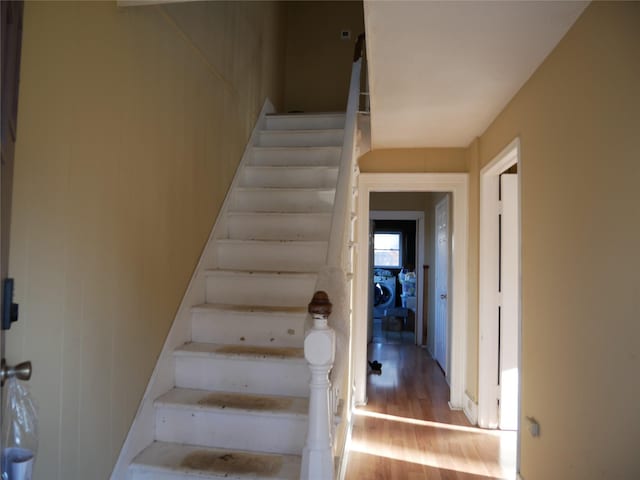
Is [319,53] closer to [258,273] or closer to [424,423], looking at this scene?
[258,273]

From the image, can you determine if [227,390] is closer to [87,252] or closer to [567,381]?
[87,252]

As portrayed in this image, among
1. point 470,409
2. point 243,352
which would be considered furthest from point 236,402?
point 470,409

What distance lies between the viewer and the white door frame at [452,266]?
3.66 meters

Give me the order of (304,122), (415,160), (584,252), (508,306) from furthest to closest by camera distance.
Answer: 1. (415,160)
2. (304,122)
3. (508,306)
4. (584,252)

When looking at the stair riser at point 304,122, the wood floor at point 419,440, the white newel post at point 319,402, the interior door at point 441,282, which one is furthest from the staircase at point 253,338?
the interior door at point 441,282

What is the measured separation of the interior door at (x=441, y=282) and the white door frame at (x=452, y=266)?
55 centimetres

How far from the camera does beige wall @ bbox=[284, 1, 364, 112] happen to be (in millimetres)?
4797

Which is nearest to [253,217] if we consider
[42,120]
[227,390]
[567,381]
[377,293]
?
[227,390]

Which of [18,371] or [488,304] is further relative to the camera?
[488,304]

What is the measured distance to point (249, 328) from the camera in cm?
221

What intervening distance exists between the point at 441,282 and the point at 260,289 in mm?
2981

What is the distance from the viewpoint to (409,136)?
337 centimetres

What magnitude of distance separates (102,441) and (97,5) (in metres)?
1.54

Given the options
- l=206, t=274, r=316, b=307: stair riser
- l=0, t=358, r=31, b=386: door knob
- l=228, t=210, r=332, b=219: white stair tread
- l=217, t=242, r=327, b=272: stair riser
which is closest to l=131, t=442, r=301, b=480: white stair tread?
l=206, t=274, r=316, b=307: stair riser
